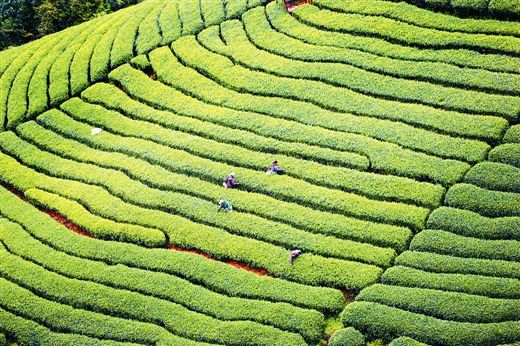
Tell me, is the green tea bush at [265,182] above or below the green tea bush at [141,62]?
below

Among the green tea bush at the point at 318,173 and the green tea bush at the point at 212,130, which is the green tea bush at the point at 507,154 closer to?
the green tea bush at the point at 318,173

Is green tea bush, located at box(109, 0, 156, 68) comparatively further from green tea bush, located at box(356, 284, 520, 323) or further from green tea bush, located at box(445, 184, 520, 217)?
green tea bush, located at box(356, 284, 520, 323)

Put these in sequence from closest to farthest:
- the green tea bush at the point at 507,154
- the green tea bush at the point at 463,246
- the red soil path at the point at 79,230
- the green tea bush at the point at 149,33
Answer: the green tea bush at the point at 463,246
the red soil path at the point at 79,230
the green tea bush at the point at 507,154
the green tea bush at the point at 149,33

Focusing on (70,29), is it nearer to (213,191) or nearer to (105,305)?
(213,191)

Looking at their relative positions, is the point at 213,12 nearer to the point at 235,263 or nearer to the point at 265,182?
the point at 265,182

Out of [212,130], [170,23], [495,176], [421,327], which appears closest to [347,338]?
[421,327]

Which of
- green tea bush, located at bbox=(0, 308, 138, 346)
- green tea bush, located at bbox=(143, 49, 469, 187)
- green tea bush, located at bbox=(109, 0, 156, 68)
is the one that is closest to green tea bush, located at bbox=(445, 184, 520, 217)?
green tea bush, located at bbox=(143, 49, 469, 187)

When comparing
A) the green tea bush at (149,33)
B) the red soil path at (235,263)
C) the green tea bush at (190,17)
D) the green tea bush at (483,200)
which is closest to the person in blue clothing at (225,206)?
the red soil path at (235,263)
